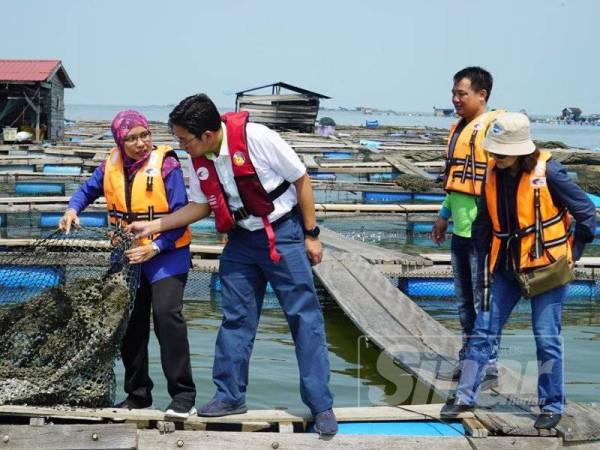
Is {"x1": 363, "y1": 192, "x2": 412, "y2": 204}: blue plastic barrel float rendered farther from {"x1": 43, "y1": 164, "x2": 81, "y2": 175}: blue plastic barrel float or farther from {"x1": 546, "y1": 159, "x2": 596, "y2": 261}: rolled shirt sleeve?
{"x1": 546, "y1": 159, "x2": 596, "y2": 261}: rolled shirt sleeve

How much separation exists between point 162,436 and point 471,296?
200cm

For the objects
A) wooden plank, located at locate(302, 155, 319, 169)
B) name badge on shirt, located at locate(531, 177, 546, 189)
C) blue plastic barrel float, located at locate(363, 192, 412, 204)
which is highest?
name badge on shirt, located at locate(531, 177, 546, 189)

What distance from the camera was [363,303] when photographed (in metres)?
6.82

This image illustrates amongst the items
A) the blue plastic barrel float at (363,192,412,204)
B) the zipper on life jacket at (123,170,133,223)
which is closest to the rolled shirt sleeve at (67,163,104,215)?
the zipper on life jacket at (123,170,133,223)

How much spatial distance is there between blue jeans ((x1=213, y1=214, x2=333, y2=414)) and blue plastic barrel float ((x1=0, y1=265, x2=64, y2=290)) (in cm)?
124

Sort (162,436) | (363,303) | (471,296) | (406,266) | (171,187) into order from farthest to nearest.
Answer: (406,266) < (363,303) < (471,296) < (171,187) < (162,436)

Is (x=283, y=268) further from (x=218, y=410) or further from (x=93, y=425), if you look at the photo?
(x=93, y=425)

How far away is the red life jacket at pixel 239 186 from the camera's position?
13.0ft

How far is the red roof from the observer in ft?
79.6

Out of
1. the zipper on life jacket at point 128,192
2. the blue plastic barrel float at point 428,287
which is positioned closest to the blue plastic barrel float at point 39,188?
the blue plastic barrel float at point 428,287

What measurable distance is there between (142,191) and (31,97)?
22.1 metres

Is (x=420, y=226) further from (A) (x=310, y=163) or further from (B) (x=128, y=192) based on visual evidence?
(B) (x=128, y=192)

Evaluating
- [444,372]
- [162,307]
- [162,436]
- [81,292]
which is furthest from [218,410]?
[444,372]

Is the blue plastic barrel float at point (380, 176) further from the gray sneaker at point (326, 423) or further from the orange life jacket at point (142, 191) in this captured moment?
the gray sneaker at point (326, 423)
